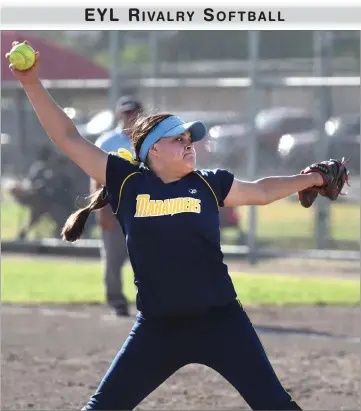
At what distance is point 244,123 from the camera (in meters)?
14.3

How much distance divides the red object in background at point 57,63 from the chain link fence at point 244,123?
369 mm

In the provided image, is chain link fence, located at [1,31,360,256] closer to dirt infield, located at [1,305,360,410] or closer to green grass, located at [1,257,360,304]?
green grass, located at [1,257,360,304]

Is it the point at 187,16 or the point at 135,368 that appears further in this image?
the point at 187,16

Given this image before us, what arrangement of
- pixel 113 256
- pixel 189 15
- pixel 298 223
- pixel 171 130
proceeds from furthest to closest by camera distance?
pixel 298 223 < pixel 189 15 < pixel 113 256 < pixel 171 130

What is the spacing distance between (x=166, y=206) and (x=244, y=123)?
9967 mm

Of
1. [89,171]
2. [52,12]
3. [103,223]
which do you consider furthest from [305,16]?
[89,171]

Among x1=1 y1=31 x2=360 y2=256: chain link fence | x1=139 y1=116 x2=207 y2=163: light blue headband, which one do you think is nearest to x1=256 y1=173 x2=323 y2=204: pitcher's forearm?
x1=139 y1=116 x2=207 y2=163: light blue headband

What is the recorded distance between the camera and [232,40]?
14852 millimetres

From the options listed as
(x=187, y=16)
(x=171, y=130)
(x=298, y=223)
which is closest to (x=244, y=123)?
(x=298, y=223)

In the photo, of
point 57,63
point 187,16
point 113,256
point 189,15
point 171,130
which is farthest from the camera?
point 57,63

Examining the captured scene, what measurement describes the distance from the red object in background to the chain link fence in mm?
369

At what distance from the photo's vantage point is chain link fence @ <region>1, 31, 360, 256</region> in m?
13.7

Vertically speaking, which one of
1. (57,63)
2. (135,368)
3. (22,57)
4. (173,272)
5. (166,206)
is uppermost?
(57,63)

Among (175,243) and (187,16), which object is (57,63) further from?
(175,243)
